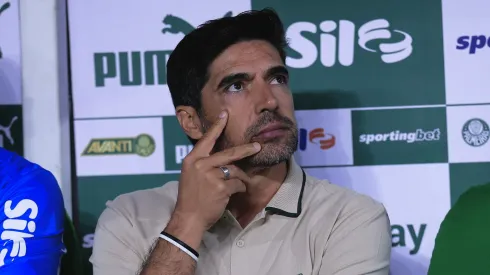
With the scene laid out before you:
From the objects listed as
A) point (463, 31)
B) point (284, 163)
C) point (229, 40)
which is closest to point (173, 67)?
→ point (229, 40)

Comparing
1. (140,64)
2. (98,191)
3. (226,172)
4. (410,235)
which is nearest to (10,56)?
(140,64)

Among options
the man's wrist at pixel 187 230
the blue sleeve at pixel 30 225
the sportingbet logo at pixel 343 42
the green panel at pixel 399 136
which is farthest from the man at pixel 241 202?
the green panel at pixel 399 136

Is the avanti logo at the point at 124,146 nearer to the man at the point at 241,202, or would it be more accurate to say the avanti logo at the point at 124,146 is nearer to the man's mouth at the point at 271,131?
the man at the point at 241,202

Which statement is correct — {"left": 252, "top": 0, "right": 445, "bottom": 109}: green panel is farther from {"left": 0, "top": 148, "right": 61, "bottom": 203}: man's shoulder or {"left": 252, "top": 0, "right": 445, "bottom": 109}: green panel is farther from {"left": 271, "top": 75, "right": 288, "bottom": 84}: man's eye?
{"left": 0, "top": 148, "right": 61, "bottom": 203}: man's shoulder

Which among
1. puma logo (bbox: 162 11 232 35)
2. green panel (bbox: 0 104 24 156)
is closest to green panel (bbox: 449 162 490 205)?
puma logo (bbox: 162 11 232 35)

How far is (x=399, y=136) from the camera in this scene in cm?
212

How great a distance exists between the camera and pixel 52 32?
7.27 feet

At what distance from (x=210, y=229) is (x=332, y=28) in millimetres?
844

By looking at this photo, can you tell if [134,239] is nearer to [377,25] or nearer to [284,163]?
[284,163]

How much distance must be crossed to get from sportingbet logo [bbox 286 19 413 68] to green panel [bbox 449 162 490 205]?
416 millimetres

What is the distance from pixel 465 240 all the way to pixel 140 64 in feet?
4.54

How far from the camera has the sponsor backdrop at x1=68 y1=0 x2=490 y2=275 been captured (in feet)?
6.86

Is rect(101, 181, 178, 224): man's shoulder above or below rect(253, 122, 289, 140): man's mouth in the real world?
below

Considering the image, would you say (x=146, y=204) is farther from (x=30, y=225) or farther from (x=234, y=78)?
(x=234, y=78)
